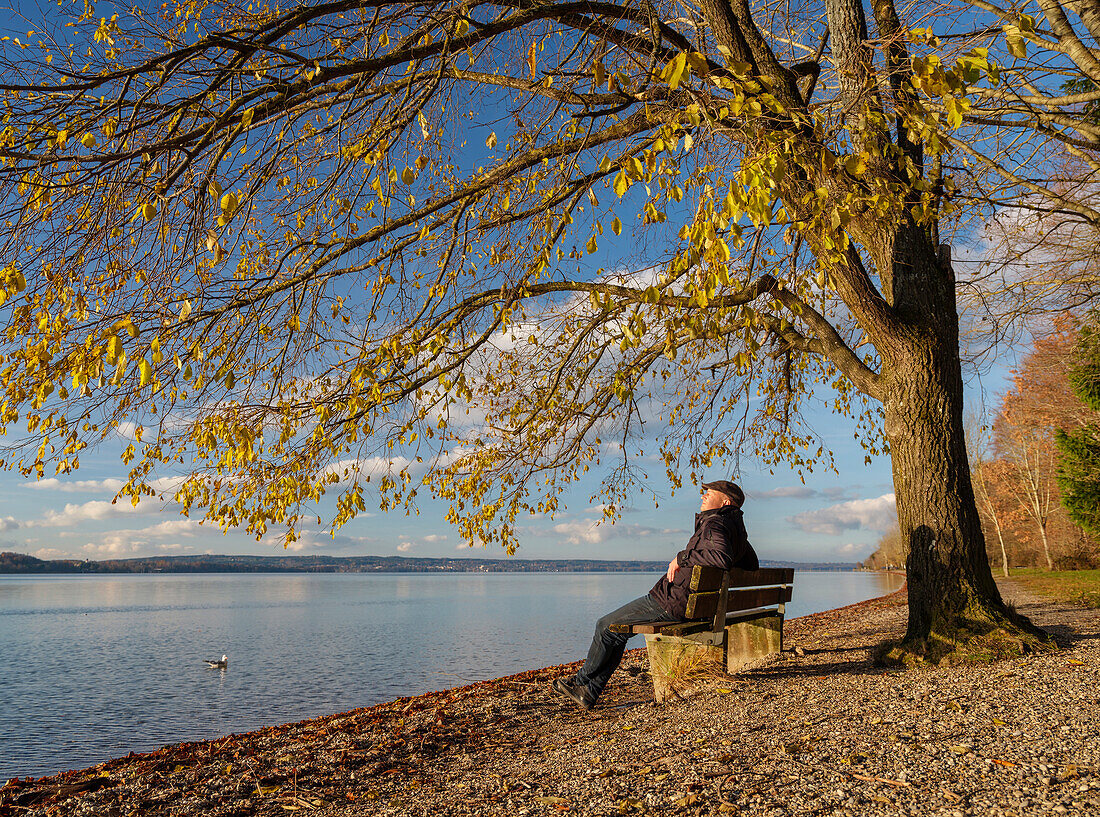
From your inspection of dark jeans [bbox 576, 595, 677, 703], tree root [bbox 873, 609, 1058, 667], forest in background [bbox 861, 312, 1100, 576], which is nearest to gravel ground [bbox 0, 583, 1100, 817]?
tree root [bbox 873, 609, 1058, 667]

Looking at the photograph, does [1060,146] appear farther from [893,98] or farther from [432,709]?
[432,709]

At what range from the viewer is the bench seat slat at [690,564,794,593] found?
6000 mm

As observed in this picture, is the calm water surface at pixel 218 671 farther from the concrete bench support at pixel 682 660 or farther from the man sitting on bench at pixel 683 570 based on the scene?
the concrete bench support at pixel 682 660

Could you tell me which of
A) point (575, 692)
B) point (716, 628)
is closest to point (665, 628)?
point (716, 628)

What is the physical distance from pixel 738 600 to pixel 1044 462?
132 feet

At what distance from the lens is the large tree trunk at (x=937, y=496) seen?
21.6ft

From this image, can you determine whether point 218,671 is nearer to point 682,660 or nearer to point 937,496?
point 682,660

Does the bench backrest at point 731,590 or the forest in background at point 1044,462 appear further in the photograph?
the forest in background at point 1044,462

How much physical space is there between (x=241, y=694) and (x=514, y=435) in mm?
8015

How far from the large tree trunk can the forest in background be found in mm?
7752

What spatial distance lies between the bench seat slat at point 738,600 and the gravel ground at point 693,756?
0.69 m

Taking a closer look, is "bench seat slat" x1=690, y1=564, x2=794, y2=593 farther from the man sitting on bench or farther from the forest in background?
the forest in background

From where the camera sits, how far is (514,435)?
955 cm

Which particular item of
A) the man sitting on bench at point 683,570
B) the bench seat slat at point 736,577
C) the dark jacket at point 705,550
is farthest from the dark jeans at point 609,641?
the bench seat slat at point 736,577
